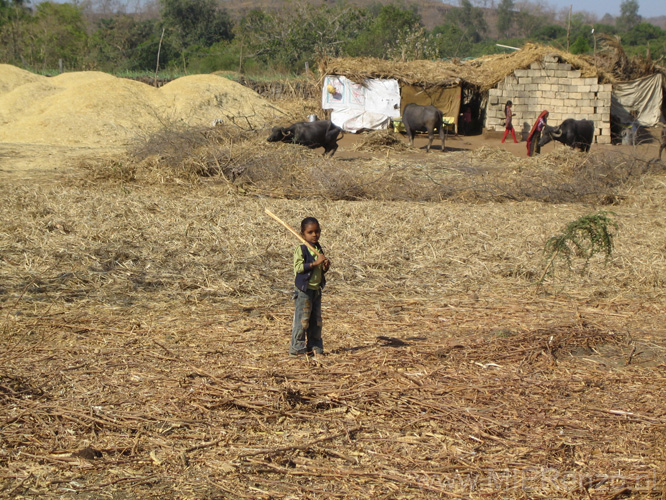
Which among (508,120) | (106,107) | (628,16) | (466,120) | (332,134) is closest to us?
(332,134)

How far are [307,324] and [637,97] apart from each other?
21220 mm

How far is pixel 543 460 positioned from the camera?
3.16m

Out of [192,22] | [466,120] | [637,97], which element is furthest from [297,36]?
[637,97]

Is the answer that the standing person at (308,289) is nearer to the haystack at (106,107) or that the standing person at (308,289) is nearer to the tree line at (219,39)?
the haystack at (106,107)

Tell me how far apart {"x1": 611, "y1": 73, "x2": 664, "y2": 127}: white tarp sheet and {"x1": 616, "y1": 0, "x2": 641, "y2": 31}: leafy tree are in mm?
76261

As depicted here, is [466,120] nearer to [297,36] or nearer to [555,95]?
[555,95]

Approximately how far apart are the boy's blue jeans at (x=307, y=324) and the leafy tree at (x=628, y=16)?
97.6 meters

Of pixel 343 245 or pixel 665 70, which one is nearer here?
pixel 343 245

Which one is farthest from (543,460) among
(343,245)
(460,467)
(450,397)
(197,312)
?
(343,245)

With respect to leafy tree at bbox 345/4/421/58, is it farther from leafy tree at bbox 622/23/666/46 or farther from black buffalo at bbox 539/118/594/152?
leafy tree at bbox 622/23/666/46

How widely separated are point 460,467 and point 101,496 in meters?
1.58

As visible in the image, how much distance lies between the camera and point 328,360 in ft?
14.5

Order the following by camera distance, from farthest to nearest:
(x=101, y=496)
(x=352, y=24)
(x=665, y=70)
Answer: (x=352, y=24) < (x=665, y=70) < (x=101, y=496)

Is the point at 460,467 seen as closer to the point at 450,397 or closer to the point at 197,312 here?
the point at 450,397
